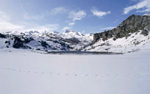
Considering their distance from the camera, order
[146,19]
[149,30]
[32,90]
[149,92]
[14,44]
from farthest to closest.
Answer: [146,19] → [149,30] → [14,44] → [32,90] → [149,92]

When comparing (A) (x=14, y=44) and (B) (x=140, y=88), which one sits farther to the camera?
(A) (x=14, y=44)

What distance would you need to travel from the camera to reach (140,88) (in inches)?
287

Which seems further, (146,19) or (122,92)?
(146,19)

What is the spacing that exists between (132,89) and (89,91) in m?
3.31

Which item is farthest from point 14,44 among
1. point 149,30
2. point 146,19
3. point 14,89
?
point 146,19

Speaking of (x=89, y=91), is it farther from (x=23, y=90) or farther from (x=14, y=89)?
(x=14, y=89)

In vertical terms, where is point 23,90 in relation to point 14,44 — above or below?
below

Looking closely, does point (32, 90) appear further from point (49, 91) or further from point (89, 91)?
point (89, 91)

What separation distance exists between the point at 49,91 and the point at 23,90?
6.66 ft

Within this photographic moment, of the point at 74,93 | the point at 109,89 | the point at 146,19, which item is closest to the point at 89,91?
the point at 74,93

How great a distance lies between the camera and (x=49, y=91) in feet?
23.1

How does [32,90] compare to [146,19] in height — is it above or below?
below

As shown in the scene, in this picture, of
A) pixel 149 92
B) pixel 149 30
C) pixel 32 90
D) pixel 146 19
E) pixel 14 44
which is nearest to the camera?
pixel 149 92

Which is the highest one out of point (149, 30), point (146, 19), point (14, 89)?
point (146, 19)
